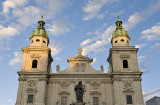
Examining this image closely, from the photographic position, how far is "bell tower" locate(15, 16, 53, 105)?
117 feet

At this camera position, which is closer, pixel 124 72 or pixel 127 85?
pixel 127 85

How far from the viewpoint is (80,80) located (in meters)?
38.2

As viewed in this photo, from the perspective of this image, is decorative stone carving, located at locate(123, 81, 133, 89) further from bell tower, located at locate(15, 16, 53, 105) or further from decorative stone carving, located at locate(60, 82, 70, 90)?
bell tower, located at locate(15, 16, 53, 105)

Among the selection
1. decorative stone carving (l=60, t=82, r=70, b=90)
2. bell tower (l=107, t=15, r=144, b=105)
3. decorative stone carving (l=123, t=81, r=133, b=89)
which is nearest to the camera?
bell tower (l=107, t=15, r=144, b=105)

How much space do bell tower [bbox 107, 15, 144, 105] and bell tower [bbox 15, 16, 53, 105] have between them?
38.6 ft

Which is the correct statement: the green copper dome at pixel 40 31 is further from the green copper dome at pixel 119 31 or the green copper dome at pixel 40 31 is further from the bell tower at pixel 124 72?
the green copper dome at pixel 119 31

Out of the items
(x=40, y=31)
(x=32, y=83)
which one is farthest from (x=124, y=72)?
(x=40, y=31)

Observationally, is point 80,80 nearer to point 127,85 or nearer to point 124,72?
point 124,72

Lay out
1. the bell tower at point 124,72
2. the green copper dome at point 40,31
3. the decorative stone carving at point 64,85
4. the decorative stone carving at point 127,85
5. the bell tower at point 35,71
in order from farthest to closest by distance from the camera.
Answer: the green copper dome at point 40,31 < the decorative stone carving at point 64,85 < the decorative stone carving at point 127,85 < the bell tower at point 35,71 < the bell tower at point 124,72

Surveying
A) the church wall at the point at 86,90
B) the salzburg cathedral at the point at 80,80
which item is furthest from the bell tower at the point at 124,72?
the church wall at the point at 86,90

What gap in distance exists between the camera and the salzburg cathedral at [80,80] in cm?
3578

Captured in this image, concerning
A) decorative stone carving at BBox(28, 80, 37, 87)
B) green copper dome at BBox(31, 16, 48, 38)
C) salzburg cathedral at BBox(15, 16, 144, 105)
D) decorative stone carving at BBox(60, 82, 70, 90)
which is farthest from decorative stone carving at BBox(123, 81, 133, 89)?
green copper dome at BBox(31, 16, 48, 38)

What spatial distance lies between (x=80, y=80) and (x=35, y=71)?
26.2ft

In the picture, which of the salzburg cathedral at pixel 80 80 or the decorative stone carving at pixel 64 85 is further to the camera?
the decorative stone carving at pixel 64 85
